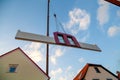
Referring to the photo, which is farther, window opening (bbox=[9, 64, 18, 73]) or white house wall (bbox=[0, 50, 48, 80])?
window opening (bbox=[9, 64, 18, 73])

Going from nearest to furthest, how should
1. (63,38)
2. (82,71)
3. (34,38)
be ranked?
(34,38)
(63,38)
(82,71)

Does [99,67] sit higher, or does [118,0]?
[118,0]

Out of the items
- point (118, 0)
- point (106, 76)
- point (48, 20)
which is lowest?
point (106, 76)

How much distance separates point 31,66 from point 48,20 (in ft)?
18.5

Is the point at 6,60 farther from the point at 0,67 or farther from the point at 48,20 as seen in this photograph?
the point at 48,20

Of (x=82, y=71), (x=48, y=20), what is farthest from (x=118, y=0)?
(x=82, y=71)

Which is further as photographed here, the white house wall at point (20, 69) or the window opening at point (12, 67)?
the window opening at point (12, 67)

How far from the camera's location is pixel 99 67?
29.0 metres

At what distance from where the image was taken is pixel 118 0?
5820 millimetres

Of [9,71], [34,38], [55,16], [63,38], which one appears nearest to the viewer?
[34,38]

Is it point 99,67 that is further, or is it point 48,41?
point 99,67

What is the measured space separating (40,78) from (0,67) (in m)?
4.00

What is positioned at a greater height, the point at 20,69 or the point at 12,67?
the point at 12,67

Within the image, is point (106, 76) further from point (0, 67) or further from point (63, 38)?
point (63, 38)
